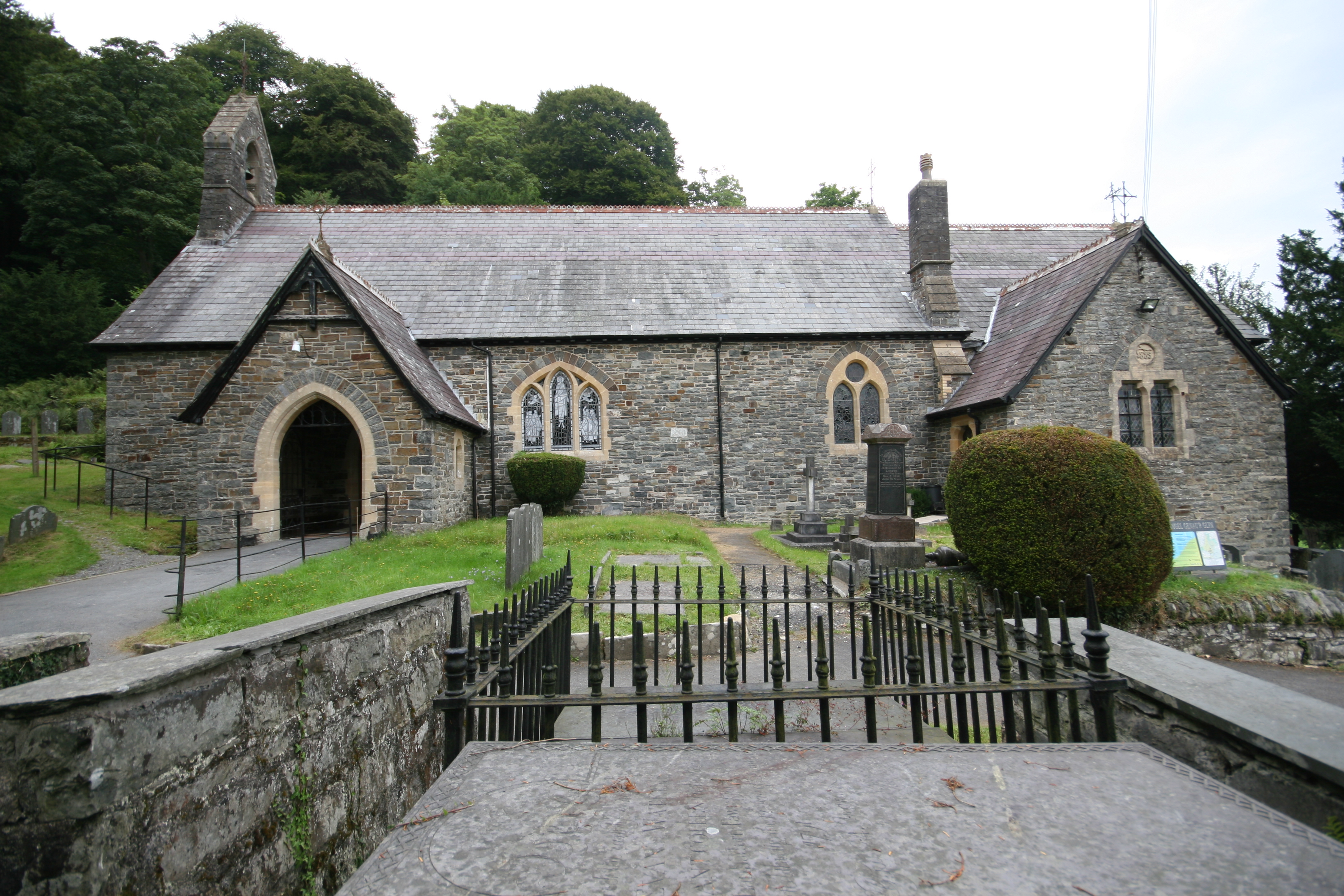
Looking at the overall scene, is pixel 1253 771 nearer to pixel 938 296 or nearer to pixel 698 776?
pixel 698 776

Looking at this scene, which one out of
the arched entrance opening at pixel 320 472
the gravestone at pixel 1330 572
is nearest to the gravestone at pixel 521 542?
the arched entrance opening at pixel 320 472

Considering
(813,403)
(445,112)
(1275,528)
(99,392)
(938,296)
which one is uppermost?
(445,112)

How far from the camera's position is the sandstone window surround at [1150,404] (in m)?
15.1

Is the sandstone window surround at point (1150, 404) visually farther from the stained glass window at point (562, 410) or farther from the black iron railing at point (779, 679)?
the black iron railing at point (779, 679)

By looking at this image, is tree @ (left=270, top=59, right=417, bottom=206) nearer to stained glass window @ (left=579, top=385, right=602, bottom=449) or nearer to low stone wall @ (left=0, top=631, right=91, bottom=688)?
stained glass window @ (left=579, top=385, right=602, bottom=449)

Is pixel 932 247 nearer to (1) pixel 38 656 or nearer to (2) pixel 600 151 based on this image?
(1) pixel 38 656

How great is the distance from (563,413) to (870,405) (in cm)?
851

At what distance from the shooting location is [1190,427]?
15188 mm

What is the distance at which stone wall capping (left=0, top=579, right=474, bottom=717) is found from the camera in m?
1.83

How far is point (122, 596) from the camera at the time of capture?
9164 mm

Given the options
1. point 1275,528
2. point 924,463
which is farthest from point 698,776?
point 1275,528

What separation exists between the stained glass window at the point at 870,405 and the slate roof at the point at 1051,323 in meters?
1.40

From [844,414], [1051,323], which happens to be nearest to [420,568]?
[844,414]

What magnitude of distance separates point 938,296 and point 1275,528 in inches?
380
